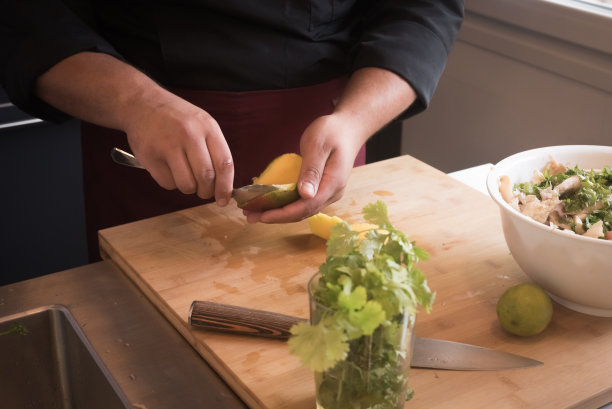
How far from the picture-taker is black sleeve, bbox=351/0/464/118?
1.28m

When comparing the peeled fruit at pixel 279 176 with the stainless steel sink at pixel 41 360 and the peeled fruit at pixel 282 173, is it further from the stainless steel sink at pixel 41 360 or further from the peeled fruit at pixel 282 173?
the stainless steel sink at pixel 41 360

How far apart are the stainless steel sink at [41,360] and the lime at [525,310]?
559 millimetres

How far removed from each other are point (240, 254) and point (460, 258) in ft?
1.12

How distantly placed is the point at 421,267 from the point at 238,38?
55cm

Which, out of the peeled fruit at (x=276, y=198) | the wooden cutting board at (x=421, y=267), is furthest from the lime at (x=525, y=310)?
the peeled fruit at (x=276, y=198)

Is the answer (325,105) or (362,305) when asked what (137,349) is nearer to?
(362,305)

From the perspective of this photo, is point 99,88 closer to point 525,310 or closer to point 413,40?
point 413,40

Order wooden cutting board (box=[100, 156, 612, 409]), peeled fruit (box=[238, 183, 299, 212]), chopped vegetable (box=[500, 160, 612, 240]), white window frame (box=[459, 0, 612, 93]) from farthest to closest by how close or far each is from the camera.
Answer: white window frame (box=[459, 0, 612, 93]) < peeled fruit (box=[238, 183, 299, 212]) < chopped vegetable (box=[500, 160, 612, 240]) < wooden cutting board (box=[100, 156, 612, 409])

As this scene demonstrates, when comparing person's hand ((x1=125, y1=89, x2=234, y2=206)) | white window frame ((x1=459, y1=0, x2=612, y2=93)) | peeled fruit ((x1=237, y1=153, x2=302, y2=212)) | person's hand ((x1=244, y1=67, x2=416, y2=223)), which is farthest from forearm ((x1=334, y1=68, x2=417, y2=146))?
white window frame ((x1=459, y1=0, x2=612, y2=93))

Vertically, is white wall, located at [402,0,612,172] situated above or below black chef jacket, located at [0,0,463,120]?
below

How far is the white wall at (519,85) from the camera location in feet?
6.06

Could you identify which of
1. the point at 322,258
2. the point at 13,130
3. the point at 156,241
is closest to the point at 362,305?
the point at 322,258

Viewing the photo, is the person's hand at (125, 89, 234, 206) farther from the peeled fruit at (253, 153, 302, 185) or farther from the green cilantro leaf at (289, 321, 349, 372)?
the green cilantro leaf at (289, 321, 349, 372)

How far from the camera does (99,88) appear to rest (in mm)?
1142
